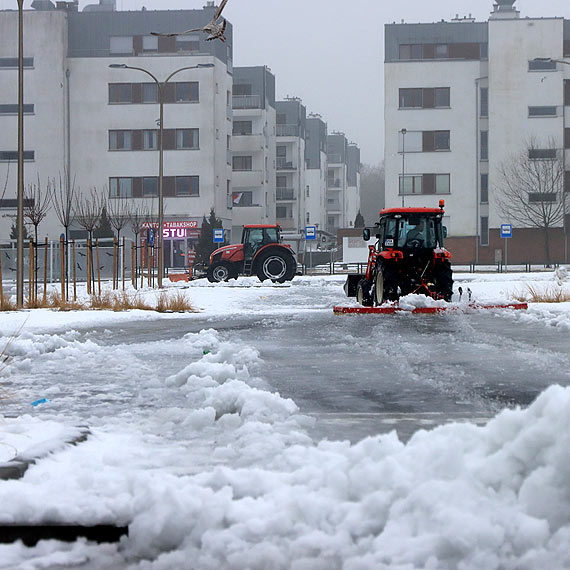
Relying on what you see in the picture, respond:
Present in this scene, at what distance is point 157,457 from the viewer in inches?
254

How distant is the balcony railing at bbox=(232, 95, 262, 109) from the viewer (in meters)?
92.1

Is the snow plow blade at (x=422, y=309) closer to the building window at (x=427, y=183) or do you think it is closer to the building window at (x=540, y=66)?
the building window at (x=540, y=66)

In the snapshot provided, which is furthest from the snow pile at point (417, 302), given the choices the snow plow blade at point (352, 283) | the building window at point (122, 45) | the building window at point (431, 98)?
the building window at point (122, 45)

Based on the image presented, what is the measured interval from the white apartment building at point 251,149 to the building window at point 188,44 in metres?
14.3

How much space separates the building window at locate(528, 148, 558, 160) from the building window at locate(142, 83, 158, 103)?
998 inches

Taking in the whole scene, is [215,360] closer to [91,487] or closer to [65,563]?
[91,487]

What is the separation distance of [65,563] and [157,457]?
72.5 inches

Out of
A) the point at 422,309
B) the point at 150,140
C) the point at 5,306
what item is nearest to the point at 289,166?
the point at 150,140

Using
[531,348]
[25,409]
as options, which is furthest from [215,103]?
[25,409]

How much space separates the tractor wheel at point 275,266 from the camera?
4038cm

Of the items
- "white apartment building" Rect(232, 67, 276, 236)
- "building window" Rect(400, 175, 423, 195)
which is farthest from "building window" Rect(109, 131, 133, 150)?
"building window" Rect(400, 175, 423, 195)

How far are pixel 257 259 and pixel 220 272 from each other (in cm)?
243

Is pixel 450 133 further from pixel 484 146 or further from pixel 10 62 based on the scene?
pixel 10 62

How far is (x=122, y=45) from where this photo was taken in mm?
76875
